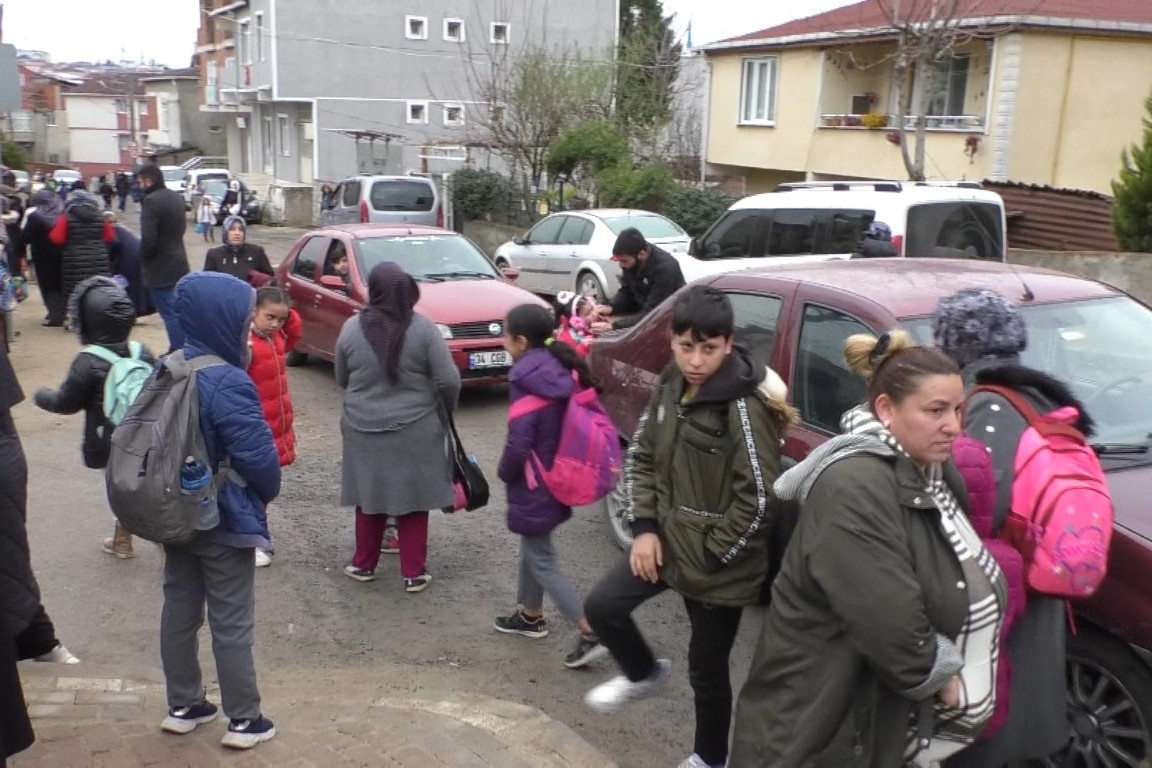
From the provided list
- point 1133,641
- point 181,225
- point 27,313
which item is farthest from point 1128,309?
point 27,313

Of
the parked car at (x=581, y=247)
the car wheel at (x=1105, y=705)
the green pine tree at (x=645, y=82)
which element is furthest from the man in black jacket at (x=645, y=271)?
the green pine tree at (x=645, y=82)

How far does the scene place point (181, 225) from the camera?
34.3 feet

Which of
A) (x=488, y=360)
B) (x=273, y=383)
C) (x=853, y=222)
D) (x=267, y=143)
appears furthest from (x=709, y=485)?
(x=267, y=143)

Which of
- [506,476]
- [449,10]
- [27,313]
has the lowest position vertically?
[27,313]

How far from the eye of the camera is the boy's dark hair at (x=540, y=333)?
4.71 m

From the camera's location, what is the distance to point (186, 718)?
4.04 m

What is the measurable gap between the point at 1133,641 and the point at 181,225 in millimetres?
9378

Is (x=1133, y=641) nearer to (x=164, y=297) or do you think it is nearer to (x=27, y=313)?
(x=164, y=297)

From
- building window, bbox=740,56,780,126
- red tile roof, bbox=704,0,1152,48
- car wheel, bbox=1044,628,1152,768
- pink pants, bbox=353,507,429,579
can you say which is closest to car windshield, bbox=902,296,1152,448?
car wheel, bbox=1044,628,1152,768

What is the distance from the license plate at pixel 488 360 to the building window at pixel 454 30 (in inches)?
1272

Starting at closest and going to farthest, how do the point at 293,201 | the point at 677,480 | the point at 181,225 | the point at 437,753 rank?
1. the point at 677,480
2. the point at 437,753
3. the point at 181,225
4. the point at 293,201

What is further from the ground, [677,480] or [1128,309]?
[1128,309]

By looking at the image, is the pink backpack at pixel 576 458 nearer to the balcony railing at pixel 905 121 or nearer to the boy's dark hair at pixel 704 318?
the boy's dark hair at pixel 704 318

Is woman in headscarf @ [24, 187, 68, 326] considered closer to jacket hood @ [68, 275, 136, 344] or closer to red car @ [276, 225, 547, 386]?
red car @ [276, 225, 547, 386]
